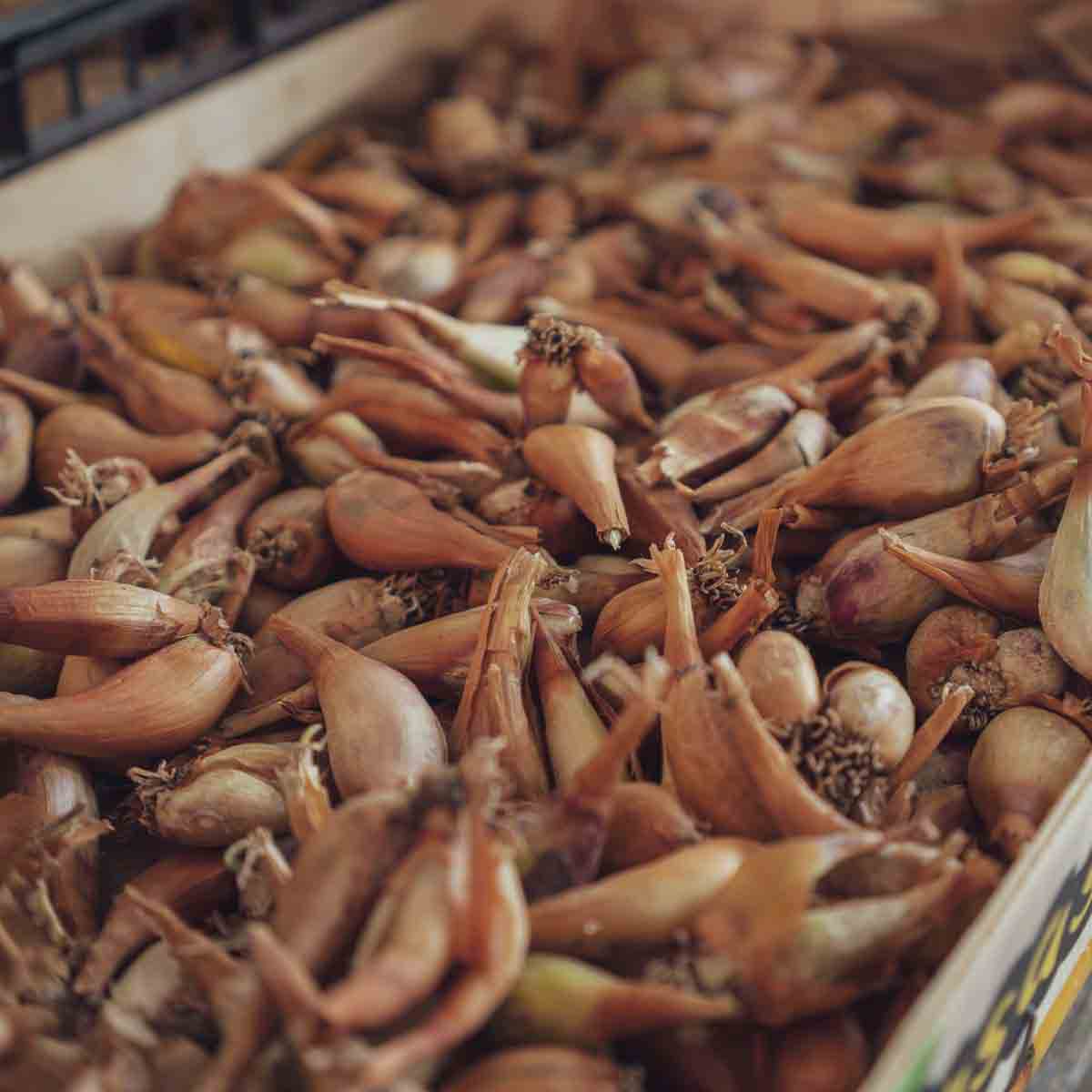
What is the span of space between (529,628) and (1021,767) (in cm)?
36

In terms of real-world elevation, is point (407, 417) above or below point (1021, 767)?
above

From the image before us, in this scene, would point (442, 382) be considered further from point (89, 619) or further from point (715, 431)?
point (89, 619)

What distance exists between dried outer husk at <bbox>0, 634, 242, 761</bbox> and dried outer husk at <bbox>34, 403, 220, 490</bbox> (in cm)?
30

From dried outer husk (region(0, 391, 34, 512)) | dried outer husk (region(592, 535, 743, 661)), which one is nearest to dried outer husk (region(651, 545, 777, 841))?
dried outer husk (region(592, 535, 743, 661))

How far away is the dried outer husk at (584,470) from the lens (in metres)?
0.99

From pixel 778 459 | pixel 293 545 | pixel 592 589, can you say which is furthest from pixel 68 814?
pixel 778 459

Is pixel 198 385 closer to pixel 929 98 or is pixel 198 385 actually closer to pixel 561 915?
pixel 561 915

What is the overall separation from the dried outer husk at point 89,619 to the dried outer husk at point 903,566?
0.50 meters

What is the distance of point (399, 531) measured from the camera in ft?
3.39

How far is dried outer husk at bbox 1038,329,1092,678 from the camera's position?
89cm

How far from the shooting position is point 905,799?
821 millimetres

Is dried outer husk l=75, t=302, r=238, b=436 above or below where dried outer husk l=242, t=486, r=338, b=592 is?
above

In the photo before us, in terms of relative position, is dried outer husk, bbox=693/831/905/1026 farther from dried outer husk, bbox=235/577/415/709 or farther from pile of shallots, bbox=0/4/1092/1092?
dried outer husk, bbox=235/577/415/709

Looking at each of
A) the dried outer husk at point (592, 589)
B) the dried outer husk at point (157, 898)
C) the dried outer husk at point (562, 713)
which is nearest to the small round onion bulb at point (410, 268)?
the dried outer husk at point (592, 589)
